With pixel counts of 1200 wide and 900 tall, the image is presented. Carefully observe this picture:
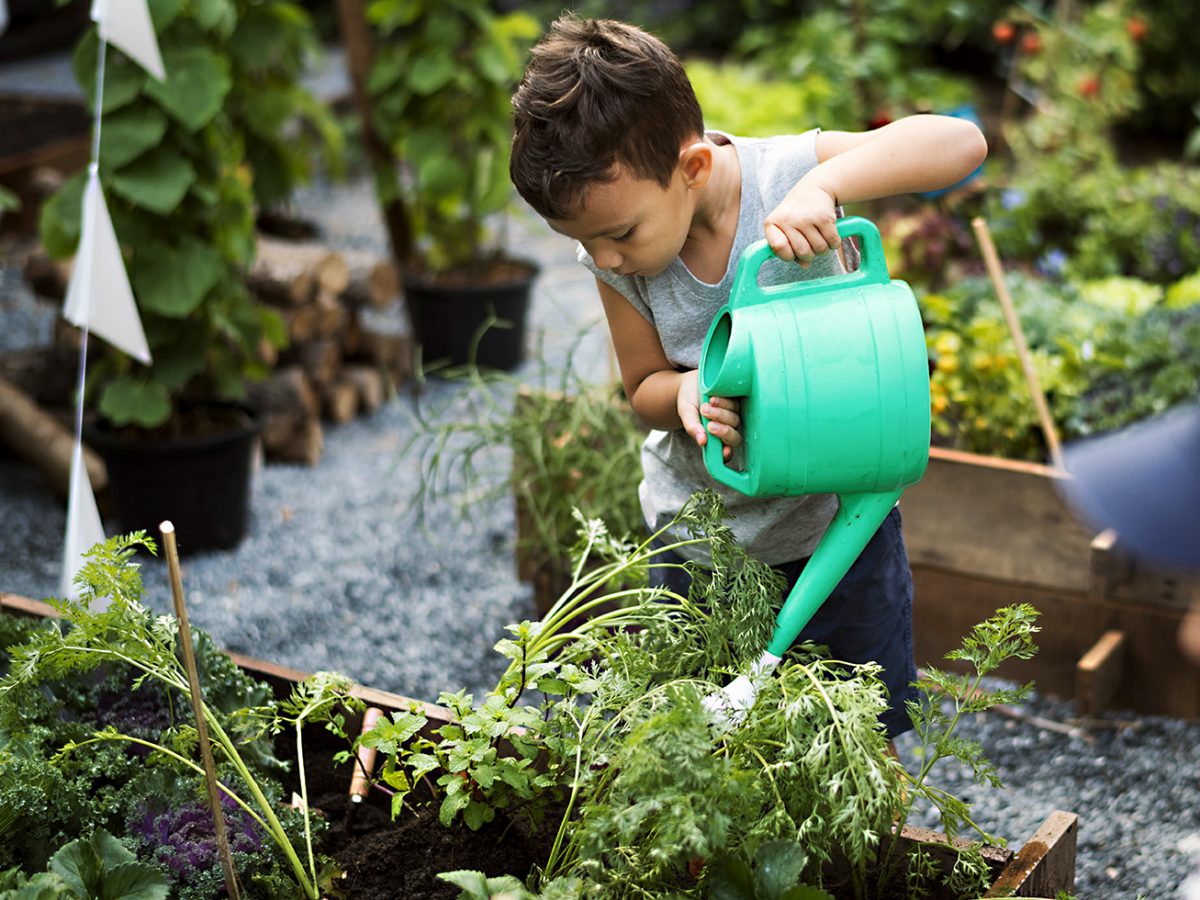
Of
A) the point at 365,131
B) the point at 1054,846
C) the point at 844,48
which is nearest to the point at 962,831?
the point at 1054,846

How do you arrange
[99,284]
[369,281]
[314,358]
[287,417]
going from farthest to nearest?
[369,281]
[314,358]
[287,417]
[99,284]

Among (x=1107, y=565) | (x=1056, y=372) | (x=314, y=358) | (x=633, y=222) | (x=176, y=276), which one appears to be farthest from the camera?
(x=314, y=358)

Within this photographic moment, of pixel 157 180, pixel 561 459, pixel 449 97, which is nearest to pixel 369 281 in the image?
pixel 449 97

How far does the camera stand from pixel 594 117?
4.81 feet

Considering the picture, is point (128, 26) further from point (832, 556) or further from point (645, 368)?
point (832, 556)

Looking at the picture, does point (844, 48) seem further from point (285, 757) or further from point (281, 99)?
point (285, 757)

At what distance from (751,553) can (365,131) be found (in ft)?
10.0

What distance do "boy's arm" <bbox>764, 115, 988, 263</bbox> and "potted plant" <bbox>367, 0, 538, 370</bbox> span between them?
2.52 metres

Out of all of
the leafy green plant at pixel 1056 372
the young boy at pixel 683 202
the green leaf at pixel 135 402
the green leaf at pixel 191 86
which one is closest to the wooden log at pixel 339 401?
the green leaf at pixel 135 402

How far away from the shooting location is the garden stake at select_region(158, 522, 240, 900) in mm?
1322

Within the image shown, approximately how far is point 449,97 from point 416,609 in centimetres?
182

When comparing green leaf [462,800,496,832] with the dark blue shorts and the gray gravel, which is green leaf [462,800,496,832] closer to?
the dark blue shorts

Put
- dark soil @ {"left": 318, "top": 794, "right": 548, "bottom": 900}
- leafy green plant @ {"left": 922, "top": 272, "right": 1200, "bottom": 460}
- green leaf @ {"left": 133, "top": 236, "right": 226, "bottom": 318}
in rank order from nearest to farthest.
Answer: dark soil @ {"left": 318, "top": 794, "right": 548, "bottom": 900}, leafy green plant @ {"left": 922, "top": 272, "right": 1200, "bottom": 460}, green leaf @ {"left": 133, "top": 236, "right": 226, "bottom": 318}

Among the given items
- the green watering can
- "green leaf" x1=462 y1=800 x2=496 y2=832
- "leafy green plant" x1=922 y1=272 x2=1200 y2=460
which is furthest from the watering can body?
"leafy green plant" x1=922 y1=272 x2=1200 y2=460
